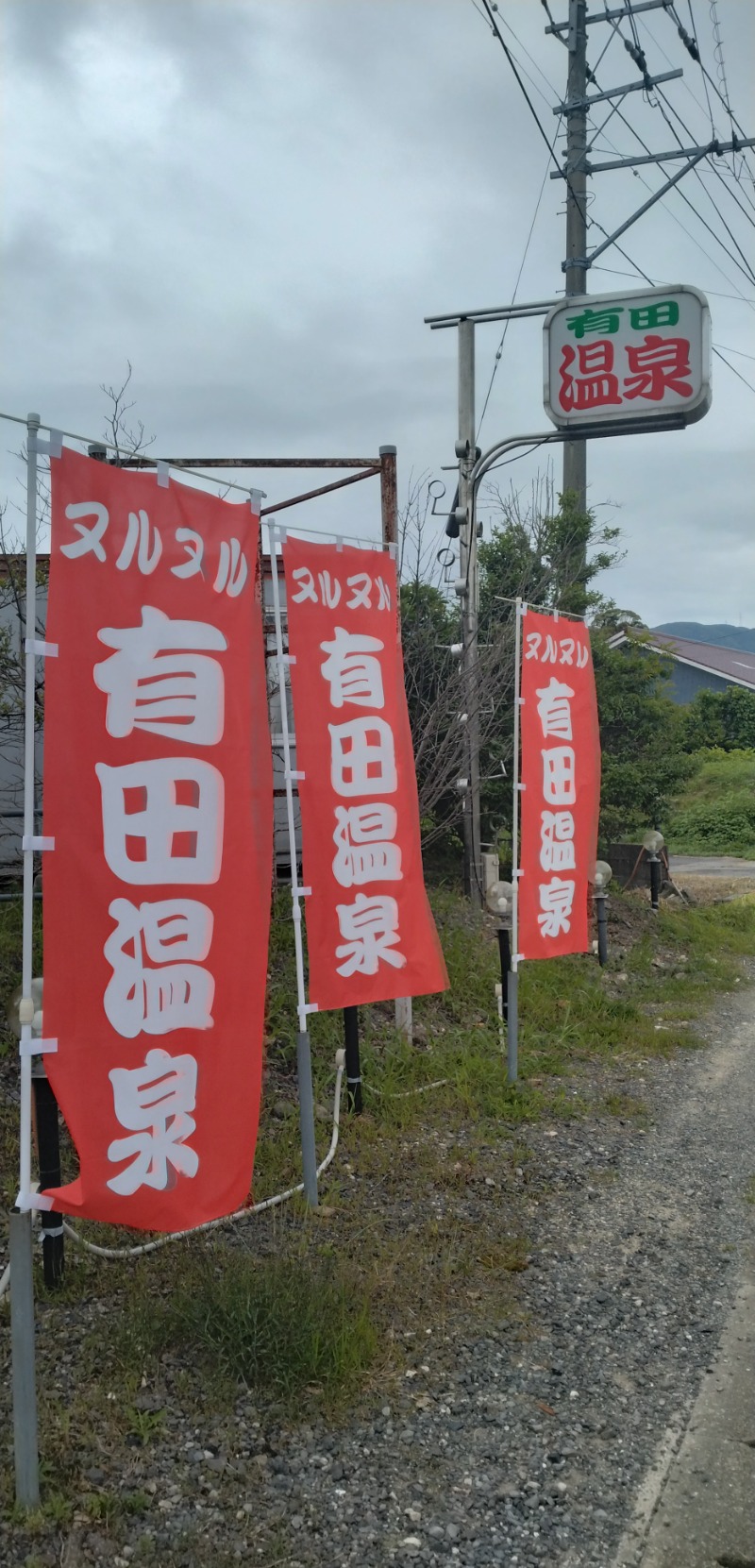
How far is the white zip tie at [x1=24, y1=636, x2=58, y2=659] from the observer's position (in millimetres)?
3066

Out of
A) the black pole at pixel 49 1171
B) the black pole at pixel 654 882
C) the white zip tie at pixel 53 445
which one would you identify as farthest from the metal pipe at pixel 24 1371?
the black pole at pixel 654 882

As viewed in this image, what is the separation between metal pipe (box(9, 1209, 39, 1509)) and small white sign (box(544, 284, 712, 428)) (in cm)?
742

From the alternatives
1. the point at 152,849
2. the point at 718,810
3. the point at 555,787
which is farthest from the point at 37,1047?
the point at 718,810

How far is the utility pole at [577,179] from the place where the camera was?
45.6 ft

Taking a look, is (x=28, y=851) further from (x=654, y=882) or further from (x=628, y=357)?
(x=654, y=882)

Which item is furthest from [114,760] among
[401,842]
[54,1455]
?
[401,842]

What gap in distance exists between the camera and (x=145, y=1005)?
11.0 ft

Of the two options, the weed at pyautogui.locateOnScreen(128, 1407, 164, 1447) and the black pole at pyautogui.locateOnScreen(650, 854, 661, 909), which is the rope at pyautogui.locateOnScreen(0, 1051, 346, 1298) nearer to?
the weed at pyautogui.locateOnScreen(128, 1407, 164, 1447)

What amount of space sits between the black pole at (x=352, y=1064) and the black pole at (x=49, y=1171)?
1.96m

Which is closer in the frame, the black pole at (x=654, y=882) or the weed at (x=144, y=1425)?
the weed at (x=144, y=1425)

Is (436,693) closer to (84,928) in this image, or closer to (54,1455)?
(84,928)

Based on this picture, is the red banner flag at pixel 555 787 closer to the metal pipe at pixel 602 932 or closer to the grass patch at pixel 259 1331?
the metal pipe at pixel 602 932

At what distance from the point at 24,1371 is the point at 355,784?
2.96 m

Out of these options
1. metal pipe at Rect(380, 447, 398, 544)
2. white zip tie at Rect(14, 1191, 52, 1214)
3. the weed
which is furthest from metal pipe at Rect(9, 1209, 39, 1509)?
metal pipe at Rect(380, 447, 398, 544)
